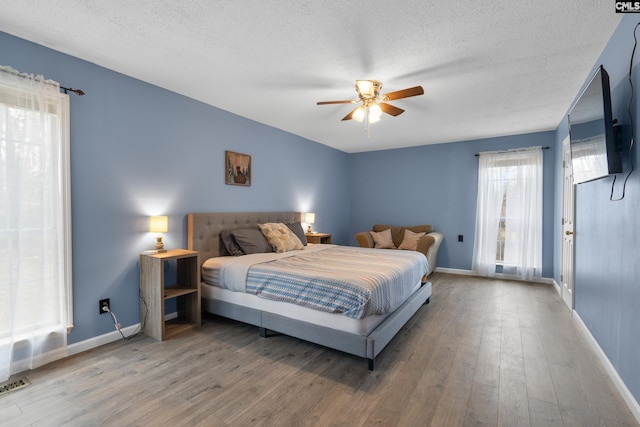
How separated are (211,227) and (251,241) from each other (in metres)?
0.50

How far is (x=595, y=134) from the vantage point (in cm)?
206

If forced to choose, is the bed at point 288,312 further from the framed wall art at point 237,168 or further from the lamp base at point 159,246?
the framed wall art at point 237,168

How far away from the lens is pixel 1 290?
2098 mm

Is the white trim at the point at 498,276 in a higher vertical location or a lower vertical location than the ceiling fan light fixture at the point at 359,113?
lower

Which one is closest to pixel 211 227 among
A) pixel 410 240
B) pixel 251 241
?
pixel 251 241

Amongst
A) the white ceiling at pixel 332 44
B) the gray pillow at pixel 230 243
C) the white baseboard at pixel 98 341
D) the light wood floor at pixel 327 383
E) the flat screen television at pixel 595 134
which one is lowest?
the light wood floor at pixel 327 383

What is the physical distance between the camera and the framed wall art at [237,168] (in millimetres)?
3908

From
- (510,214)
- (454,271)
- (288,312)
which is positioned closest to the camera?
(288,312)

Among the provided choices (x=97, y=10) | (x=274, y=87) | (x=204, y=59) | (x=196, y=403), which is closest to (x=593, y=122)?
(x=274, y=87)

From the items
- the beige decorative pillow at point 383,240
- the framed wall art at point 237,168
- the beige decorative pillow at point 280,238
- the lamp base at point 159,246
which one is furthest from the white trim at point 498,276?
the lamp base at point 159,246

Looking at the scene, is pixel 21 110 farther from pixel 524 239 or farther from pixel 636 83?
pixel 524 239

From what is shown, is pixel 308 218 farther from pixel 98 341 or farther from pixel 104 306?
pixel 98 341

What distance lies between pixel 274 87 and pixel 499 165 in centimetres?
414

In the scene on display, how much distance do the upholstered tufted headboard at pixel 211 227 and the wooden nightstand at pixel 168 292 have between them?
186mm
